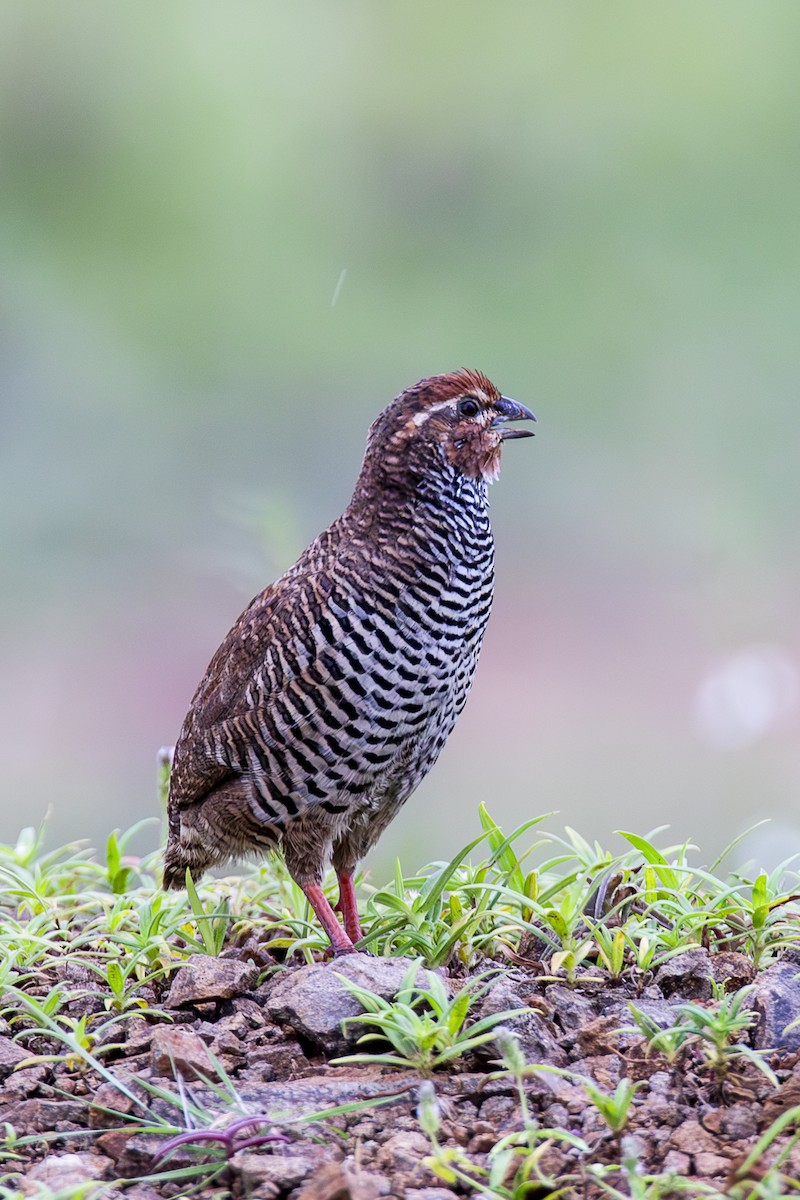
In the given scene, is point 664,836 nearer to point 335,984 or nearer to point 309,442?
point 309,442

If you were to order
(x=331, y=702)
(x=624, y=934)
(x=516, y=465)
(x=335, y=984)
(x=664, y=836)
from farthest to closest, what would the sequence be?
(x=516, y=465)
(x=664, y=836)
(x=331, y=702)
(x=624, y=934)
(x=335, y=984)

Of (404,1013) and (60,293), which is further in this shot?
(60,293)

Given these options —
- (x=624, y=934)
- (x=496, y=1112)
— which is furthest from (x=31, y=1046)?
(x=624, y=934)

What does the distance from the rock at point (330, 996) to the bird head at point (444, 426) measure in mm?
1537

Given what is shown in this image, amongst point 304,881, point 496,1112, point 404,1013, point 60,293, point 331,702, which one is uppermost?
point 60,293

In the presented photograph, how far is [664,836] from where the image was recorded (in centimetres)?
843

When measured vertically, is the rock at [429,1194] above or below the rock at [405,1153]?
below

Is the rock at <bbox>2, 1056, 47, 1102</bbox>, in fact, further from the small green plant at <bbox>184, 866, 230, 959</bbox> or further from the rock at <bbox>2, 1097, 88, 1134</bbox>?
the small green plant at <bbox>184, 866, 230, 959</bbox>

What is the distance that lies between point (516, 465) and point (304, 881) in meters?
5.39

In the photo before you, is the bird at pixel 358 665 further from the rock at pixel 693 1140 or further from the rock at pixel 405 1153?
the rock at pixel 693 1140

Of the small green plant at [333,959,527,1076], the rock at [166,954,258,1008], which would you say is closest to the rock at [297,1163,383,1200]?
the small green plant at [333,959,527,1076]

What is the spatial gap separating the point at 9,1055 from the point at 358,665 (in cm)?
137

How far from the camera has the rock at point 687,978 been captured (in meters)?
3.35

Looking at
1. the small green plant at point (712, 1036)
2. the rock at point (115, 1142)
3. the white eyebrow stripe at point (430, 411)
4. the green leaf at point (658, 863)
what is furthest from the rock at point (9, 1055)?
the white eyebrow stripe at point (430, 411)
